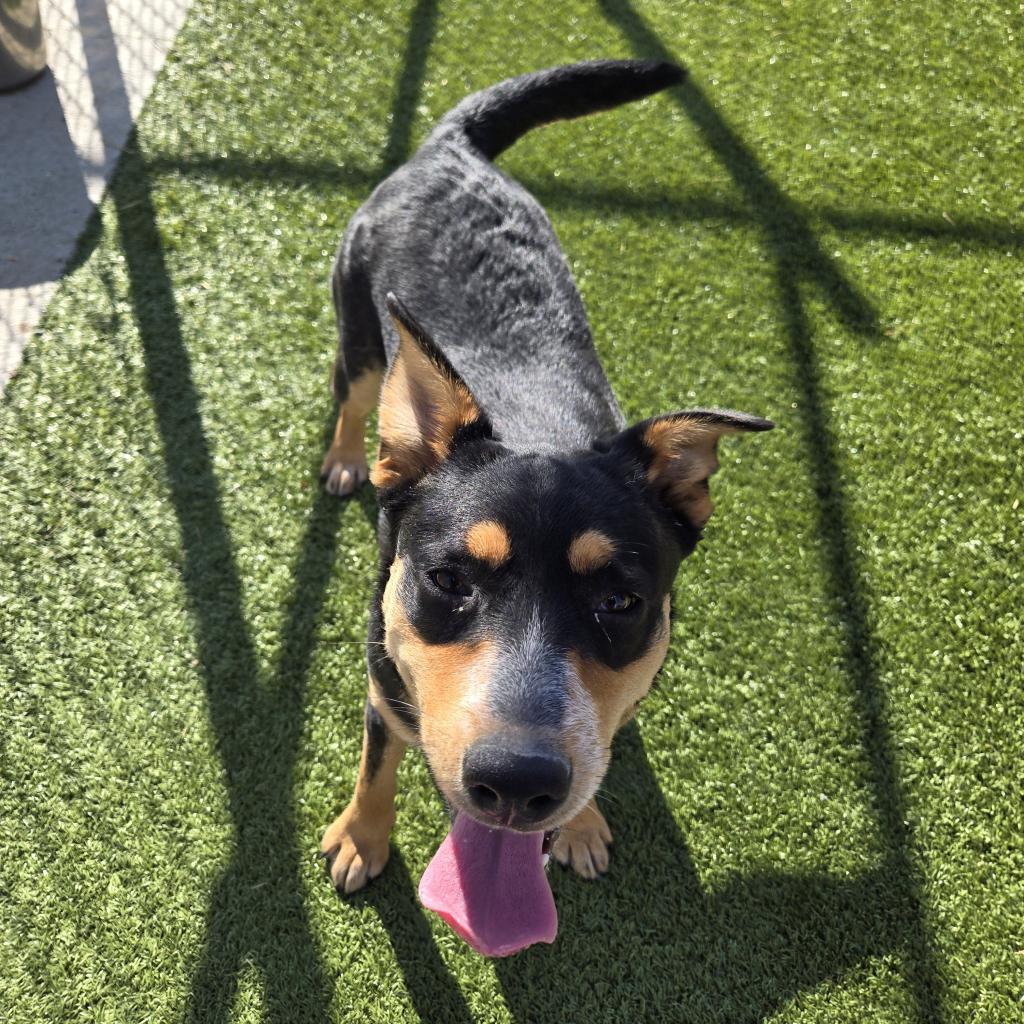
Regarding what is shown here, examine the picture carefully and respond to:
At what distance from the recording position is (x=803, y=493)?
439cm

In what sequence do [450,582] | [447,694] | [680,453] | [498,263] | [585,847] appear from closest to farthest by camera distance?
[447,694], [450,582], [680,453], [585,847], [498,263]

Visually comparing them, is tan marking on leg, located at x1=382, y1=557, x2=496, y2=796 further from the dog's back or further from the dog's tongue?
the dog's back

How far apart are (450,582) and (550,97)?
2.63m

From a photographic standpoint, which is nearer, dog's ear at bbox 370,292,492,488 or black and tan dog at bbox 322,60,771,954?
black and tan dog at bbox 322,60,771,954

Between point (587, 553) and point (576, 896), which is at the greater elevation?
point (587, 553)

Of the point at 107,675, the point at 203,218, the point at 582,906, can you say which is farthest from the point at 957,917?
the point at 203,218

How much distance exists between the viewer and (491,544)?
2.40 metres

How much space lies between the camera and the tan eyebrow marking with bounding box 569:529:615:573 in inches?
94.5

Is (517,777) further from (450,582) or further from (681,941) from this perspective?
(681,941)

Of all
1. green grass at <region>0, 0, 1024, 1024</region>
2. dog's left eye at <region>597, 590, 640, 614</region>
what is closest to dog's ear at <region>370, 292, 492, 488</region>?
dog's left eye at <region>597, 590, 640, 614</region>

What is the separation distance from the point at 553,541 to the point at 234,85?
5.03 meters

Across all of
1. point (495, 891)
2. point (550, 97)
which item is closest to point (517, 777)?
point (495, 891)

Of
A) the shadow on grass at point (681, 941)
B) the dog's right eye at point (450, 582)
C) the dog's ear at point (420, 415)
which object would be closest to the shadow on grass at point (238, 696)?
the shadow on grass at point (681, 941)

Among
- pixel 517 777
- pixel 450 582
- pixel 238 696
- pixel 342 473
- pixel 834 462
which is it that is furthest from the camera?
pixel 834 462
